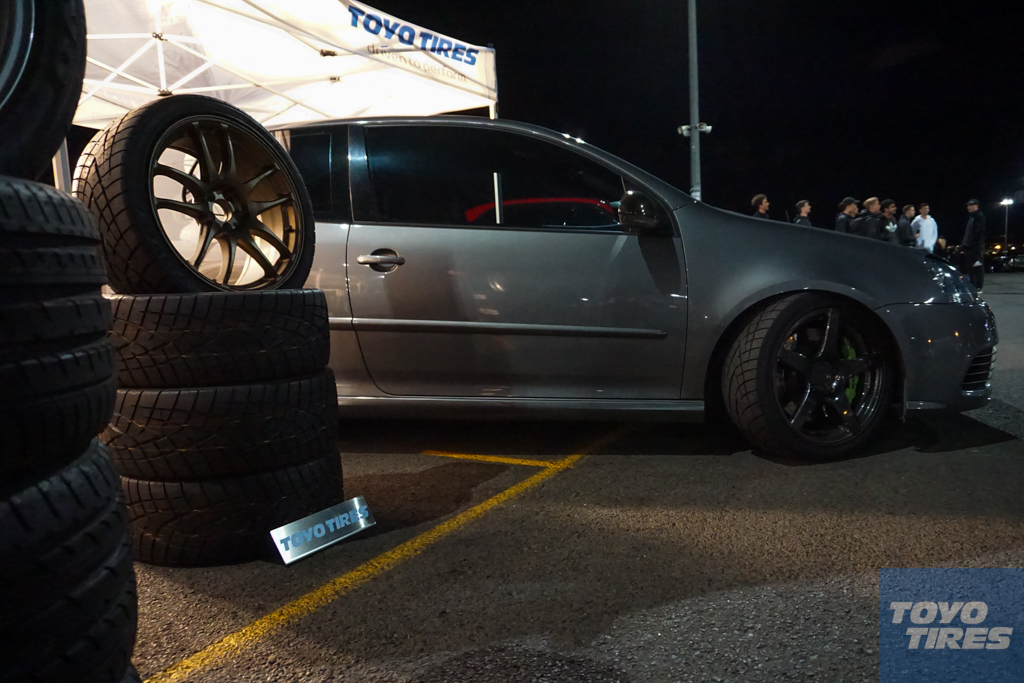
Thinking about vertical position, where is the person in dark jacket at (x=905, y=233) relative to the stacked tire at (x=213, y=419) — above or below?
above

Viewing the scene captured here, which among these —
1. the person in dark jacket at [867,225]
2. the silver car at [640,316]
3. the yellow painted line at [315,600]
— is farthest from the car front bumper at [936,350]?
the person in dark jacket at [867,225]

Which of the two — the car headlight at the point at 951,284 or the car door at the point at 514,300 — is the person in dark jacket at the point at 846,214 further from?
the car door at the point at 514,300

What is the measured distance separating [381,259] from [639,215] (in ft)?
4.01

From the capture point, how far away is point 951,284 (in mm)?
3355

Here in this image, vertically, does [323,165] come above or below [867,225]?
above

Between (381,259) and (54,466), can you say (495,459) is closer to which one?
(381,259)

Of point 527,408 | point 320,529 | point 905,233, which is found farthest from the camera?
point 905,233

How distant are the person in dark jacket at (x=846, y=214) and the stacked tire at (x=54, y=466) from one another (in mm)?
9787

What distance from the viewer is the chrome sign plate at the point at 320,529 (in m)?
2.38

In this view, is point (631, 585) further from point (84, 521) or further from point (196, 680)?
point (84, 521)

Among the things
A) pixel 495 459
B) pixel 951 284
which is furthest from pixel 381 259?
pixel 951 284

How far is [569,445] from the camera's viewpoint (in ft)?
12.4

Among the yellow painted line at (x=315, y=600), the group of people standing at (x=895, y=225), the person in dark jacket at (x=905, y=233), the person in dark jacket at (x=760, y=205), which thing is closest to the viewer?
the yellow painted line at (x=315, y=600)

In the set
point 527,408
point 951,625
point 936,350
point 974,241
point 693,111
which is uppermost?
point 693,111
